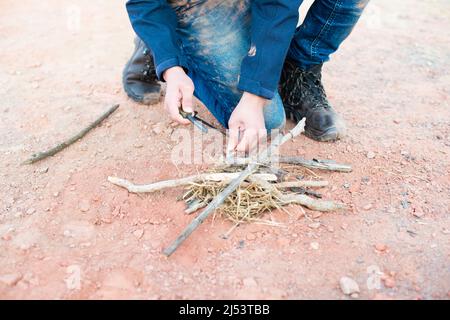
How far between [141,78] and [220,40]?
1.96 ft

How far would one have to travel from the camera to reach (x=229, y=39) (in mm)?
1962

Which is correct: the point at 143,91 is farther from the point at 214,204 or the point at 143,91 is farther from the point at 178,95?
the point at 214,204

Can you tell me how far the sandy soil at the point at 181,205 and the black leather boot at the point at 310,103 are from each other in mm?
76

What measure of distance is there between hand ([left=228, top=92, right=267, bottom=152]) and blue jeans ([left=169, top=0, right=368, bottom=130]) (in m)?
0.36

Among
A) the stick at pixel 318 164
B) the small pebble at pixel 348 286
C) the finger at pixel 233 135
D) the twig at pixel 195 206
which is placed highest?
the finger at pixel 233 135

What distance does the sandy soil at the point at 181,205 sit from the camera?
137cm

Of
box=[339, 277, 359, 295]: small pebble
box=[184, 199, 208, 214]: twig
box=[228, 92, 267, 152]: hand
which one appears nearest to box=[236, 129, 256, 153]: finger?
box=[228, 92, 267, 152]: hand

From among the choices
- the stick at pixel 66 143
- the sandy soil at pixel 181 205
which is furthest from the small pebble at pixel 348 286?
the stick at pixel 66 143

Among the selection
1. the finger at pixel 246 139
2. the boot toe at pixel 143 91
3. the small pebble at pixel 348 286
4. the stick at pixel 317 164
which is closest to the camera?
the small pebble at pixel 348 286

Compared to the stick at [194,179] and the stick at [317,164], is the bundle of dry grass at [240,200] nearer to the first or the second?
the stick at [194,179]

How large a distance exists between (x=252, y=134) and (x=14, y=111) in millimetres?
1352

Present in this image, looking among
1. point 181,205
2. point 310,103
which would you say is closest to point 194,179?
point 181,205
